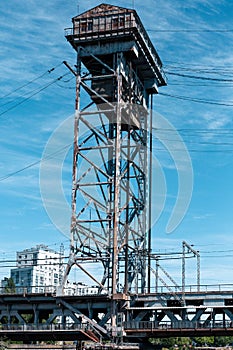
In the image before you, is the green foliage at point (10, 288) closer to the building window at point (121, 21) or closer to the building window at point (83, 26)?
the building window at point (83, 26)

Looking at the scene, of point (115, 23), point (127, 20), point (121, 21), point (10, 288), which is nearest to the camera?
point (10, 288)

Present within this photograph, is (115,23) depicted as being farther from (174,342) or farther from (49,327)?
(174,342)

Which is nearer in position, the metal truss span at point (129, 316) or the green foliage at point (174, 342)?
the metal truss span at point (129, 316)

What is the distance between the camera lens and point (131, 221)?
58.2m

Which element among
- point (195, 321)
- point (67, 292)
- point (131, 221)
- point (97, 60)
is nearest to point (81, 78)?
point (97, 60)

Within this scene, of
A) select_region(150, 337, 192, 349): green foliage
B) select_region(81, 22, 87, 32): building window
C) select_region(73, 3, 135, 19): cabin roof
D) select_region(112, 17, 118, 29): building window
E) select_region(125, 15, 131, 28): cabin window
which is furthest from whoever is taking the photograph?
select_region(150, 337, 192, 349): green foliage

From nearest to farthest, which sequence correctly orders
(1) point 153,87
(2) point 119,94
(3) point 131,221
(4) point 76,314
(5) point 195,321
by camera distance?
(5) point 195,321 → (4) point 76,314 → (2) point 119,94 → (3) point 131,221 → (1) point 153,87

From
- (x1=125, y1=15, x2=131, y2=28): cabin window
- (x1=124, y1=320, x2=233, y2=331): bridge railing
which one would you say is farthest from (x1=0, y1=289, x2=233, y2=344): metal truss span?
(x1=125, y1=15, x2=131, y2=28): cabin window

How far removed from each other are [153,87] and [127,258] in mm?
21226

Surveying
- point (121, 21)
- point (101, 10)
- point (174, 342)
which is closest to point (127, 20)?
point (121, 21)

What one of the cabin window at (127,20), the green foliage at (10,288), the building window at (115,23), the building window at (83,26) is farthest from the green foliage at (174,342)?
the cabin window at (127,20)

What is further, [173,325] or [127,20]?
[127,20]

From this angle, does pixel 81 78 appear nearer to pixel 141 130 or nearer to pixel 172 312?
pixel 141 130

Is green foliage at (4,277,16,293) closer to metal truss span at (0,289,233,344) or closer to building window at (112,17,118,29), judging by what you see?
metal truss span at (0,289,233,344)
